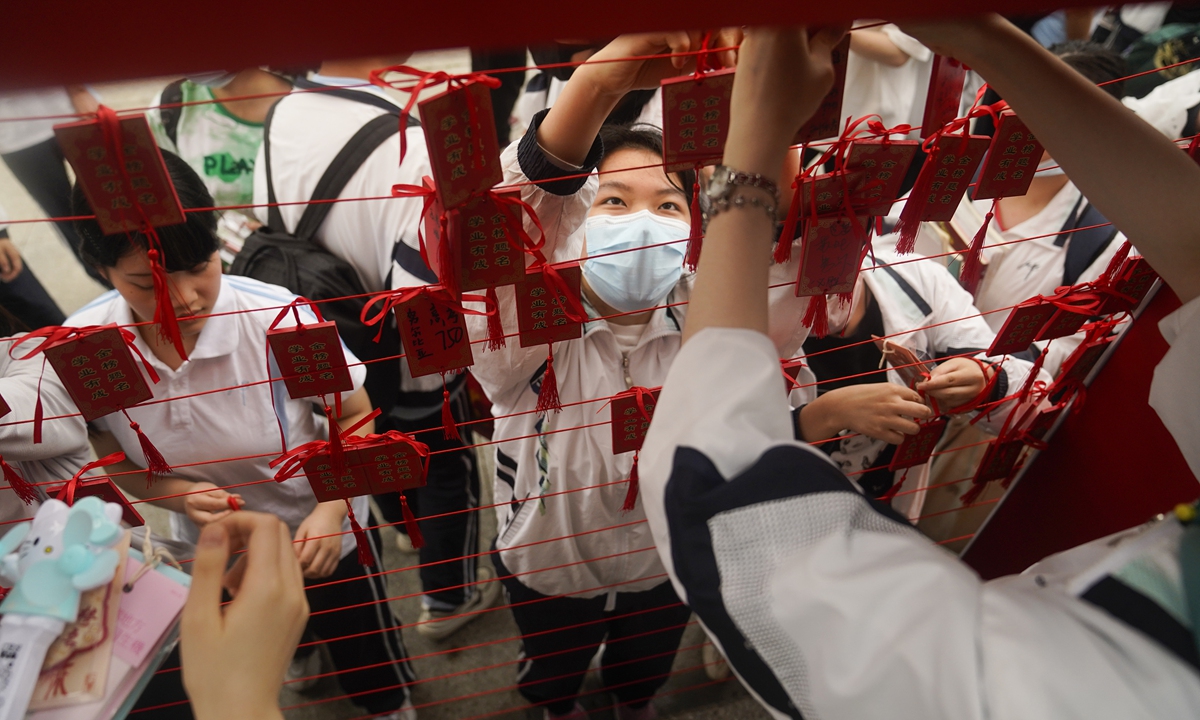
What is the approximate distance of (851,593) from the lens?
0.55m

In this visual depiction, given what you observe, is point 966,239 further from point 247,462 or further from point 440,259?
point 247,462

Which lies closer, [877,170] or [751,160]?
[751,160]

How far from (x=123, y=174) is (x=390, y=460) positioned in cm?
48

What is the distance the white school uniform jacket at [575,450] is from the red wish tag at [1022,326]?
0.31m

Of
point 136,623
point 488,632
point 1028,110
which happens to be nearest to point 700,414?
point 1028,110

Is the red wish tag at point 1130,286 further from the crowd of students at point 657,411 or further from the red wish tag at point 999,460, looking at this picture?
the red wish tag at point 999,460

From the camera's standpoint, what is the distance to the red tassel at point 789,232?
3.06 ft

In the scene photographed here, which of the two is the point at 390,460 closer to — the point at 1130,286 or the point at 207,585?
the point at 207,585

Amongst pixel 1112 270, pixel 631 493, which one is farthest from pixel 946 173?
pixel 631 493

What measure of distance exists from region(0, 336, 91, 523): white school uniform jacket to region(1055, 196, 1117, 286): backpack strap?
1.83 meters

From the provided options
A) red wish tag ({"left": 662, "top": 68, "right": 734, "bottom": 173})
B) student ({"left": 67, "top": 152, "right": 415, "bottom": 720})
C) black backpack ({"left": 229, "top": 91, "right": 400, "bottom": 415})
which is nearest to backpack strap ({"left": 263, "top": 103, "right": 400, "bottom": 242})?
black backpack ({"left": 229, "top": 91, "right": 400, "bottom": 415})

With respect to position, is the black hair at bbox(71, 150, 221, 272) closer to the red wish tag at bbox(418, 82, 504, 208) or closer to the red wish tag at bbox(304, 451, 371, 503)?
the red wish tag at bbox(304, 451, 371, 503)

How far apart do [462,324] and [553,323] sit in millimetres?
118

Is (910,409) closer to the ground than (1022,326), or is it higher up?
closer to the ground
